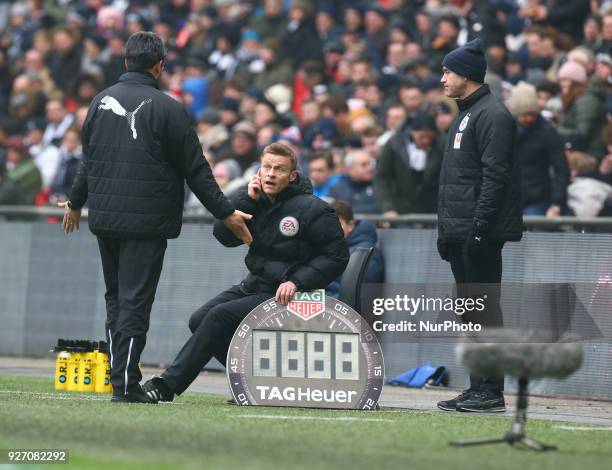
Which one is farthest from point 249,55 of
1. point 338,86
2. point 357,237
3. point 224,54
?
point 357,237

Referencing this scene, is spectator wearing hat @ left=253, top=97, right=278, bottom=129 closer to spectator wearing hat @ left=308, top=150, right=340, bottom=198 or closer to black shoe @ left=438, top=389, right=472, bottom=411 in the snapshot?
spectator wearing hat @ left=308, top=150, right=340, bottom=198

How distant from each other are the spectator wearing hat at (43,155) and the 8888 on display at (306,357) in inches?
406

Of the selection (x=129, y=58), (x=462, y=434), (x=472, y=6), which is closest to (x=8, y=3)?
(x=472, y=6)

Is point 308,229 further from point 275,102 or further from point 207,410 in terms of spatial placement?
point 275,102

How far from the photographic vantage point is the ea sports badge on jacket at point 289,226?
10.9 m

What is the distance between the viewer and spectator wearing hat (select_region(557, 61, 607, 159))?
1520 cm

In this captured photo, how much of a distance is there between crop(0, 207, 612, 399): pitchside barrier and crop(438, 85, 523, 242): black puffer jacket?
882 millimetres

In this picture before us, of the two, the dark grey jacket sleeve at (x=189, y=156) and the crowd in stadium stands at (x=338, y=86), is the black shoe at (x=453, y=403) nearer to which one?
the dark grey jacket sleeve at (x=189, y=156)

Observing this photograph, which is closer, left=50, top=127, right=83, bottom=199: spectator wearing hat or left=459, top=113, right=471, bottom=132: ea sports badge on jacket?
left=459, top=113, right=471, bottom=132: ea sports badge on jacket

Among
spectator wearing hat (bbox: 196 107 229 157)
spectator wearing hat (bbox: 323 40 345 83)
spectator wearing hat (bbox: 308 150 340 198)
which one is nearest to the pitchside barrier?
spectator wearing hat (bbox: 308 150 340 198)

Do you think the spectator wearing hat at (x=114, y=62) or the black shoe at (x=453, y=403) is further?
the spectator wearing hat at (x=114, y=62)

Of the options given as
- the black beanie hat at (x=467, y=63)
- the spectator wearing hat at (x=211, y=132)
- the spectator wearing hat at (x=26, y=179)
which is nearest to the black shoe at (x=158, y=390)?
the black beanie hat at (x=467, y=63)

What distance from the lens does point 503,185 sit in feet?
35.4

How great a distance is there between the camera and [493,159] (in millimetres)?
10805
